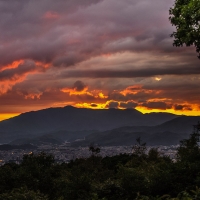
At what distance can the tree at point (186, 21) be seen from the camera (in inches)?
1093

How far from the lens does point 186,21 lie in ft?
94.6

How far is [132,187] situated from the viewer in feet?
100

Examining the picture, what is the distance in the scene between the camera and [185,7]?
28.1 meters

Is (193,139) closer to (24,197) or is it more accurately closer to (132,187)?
(132,187)

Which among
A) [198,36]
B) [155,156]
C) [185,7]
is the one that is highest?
[185,7]

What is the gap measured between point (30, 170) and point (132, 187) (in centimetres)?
2390

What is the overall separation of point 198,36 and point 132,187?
16.5 metres

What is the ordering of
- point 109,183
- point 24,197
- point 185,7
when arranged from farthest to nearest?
point 109,183 < point 185,7 < point 24,197

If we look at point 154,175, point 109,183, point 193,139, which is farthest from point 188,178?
point 193,139

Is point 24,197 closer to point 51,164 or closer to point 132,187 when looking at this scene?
point 132,187

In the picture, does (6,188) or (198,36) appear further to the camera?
(6,188)

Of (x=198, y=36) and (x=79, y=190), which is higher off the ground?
(x=198, y=36)

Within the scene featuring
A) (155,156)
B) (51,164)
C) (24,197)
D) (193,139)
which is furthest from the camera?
(155,156)

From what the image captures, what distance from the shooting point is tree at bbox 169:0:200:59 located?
2775cm
